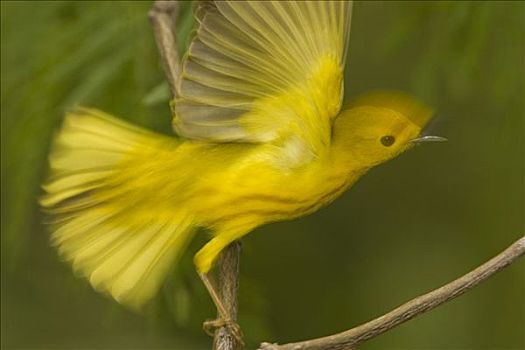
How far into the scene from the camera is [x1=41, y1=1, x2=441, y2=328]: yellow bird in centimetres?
86

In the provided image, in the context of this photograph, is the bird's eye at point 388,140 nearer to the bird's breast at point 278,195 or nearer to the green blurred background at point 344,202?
the bird's breast at point 278,195

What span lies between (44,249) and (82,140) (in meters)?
0.49

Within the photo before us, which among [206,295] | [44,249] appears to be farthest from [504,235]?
[44,249]

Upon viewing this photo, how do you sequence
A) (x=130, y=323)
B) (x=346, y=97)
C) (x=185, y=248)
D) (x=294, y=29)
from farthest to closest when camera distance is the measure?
(x=130, y=323) → (x=346, y=97) → (x=185, y=248) → (x=294, y=29)

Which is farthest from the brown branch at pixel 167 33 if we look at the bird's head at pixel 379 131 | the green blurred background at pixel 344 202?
the bird's head at pixel 379 131

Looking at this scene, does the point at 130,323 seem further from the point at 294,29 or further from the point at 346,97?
the point at 294,29

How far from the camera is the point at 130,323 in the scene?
148cm

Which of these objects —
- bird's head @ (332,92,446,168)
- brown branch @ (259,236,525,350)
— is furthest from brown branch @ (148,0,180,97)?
brown branch @ (259,236,525,350)

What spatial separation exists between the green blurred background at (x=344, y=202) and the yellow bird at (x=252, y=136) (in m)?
0.21

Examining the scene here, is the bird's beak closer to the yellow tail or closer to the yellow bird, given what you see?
the yellow bird

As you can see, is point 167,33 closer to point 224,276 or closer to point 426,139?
point 224,276

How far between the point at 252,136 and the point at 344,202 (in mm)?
645

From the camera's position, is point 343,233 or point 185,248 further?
point 343,233

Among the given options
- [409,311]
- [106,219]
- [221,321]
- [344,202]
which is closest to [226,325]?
[221,321]
